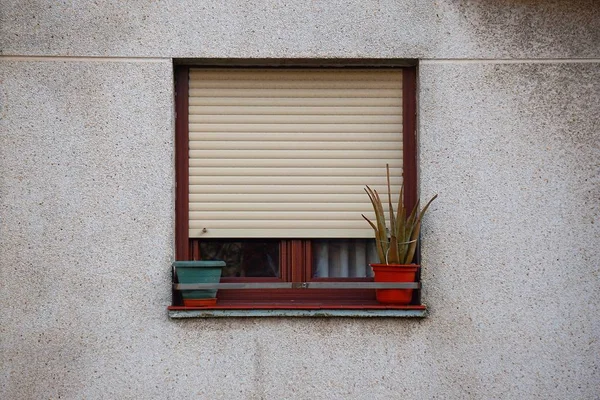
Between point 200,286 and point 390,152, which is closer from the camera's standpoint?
point 200,286

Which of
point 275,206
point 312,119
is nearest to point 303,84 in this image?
point 312,119

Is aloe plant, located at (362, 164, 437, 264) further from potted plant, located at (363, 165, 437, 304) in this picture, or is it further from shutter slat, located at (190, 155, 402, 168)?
shutter slat, located at (190, 155, 402, 168)

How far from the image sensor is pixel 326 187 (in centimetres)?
510

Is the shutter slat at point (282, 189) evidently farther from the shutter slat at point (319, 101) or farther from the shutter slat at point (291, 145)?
the shutter slat at point (319, 101)

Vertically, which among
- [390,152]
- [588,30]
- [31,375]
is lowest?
[31,375]

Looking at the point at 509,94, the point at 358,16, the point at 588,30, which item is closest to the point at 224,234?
the point at 358,16

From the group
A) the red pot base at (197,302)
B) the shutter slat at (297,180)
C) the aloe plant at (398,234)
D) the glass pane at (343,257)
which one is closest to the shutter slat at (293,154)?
the shutter slat at (297,180)

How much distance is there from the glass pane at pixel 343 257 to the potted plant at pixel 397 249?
263mm

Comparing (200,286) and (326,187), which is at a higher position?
(326,187)

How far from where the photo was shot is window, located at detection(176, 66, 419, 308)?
507cm

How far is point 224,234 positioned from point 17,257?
4.13 ft

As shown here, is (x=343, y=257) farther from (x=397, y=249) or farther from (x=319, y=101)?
(x=319, y=101)

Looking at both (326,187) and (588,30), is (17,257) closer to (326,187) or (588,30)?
(326,187)

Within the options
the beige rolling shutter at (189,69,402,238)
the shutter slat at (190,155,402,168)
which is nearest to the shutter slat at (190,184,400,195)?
the beige rolling shutter at (189,69,402,238)
